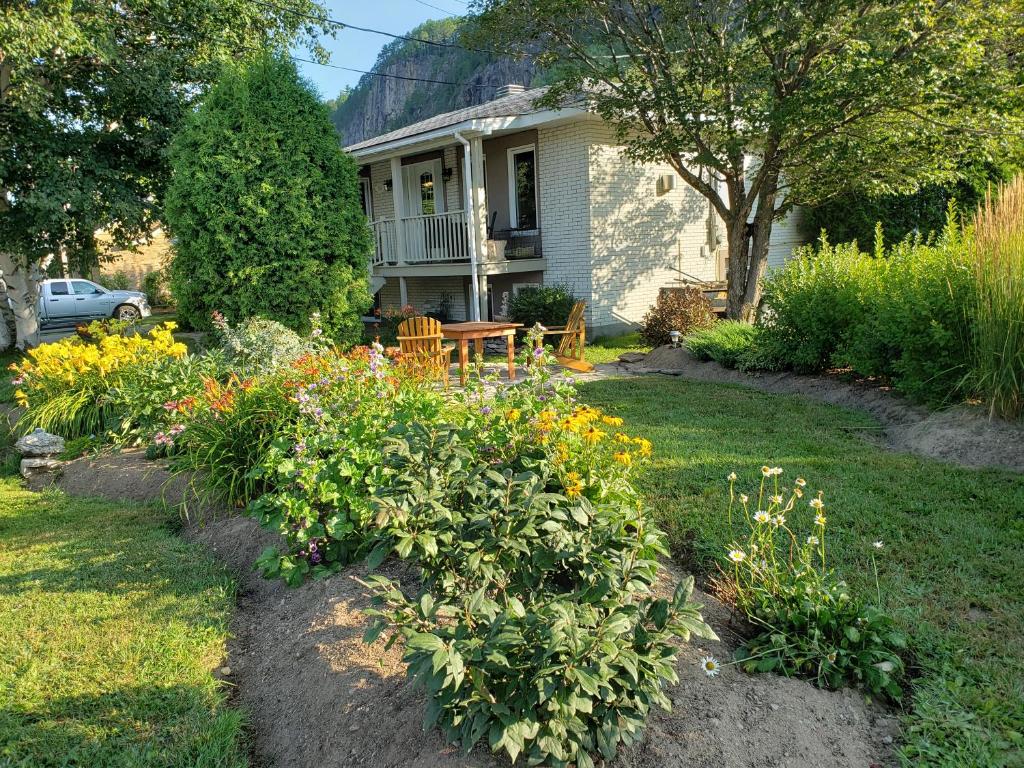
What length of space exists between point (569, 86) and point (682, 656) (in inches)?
416

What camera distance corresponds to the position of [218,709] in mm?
2838

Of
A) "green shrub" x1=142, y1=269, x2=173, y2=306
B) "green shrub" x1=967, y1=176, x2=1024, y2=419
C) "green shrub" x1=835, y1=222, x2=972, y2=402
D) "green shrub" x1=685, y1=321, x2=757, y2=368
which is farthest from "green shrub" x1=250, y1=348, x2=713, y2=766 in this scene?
"green shrub" x1=142, y1=269, x2=173, y2=306

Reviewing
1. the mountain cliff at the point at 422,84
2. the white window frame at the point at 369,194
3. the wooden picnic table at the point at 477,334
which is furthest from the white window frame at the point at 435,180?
the mountain cliff at the point at 422,84

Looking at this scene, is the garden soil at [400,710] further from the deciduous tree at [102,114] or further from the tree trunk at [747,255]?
the deciduous tree at [102,114]

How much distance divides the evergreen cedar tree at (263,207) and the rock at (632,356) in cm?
455

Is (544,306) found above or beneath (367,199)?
beneath

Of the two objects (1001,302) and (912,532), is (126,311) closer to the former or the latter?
(1001,302)

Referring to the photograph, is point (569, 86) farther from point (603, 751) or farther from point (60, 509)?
point (603, 751)

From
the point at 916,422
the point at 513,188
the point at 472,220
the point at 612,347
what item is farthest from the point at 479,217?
the point at 916,422

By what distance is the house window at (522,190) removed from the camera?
15.3 meters

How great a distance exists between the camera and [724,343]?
9727 millimetres

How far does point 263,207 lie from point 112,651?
20.5ft

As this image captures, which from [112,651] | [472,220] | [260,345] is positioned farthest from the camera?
[472,220]

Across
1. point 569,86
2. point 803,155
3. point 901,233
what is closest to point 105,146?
point 569,86
